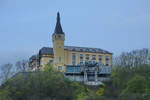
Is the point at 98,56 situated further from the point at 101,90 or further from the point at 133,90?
the point at 133,90

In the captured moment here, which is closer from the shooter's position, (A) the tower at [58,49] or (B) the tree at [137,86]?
(B) the tree at [137,86]

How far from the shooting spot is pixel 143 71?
44.5 metres

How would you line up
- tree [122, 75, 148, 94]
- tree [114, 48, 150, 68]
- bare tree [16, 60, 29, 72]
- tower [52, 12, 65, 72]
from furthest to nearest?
tower [52, 12, 65, 72] → bare tree [16, 60, 29, 72] → tree [114, 48, 150, 68] → tree [122, 75, 148, 94]

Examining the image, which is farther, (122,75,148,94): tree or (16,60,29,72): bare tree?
(16,60,29,72): bare tree

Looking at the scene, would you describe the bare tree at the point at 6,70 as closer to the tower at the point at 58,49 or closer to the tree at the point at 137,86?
the tower at the point at 58,49

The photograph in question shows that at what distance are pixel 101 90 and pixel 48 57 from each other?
91.8 ft

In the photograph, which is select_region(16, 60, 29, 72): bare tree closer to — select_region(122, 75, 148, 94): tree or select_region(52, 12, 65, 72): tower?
select_region(52, 12, 65, 72): tower

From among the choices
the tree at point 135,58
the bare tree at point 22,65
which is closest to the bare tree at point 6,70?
the bare tree at point 22,65

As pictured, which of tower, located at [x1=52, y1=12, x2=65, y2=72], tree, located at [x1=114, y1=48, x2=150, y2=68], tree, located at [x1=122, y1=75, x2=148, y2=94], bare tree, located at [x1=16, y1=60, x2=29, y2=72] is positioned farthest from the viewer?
tower, located at [x1=52, y1=12, x2=65, y2=72]

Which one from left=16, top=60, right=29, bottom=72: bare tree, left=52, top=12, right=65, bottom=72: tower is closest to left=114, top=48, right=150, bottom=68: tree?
left=52, top=12, right=65, bottom=72: tower

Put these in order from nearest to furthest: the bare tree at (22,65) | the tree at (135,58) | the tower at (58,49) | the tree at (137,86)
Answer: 1. the tree at (137,86)
2. the tree at (135,58)
3. the bare tree at (22,65)
4. the tower at (58,49)

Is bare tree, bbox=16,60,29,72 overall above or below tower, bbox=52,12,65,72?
below

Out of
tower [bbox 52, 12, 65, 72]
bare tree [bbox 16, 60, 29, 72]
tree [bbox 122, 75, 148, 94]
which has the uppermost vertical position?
tower [bbox 52, 12, 65, 72]

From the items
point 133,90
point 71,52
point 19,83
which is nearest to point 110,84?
point 133,90
